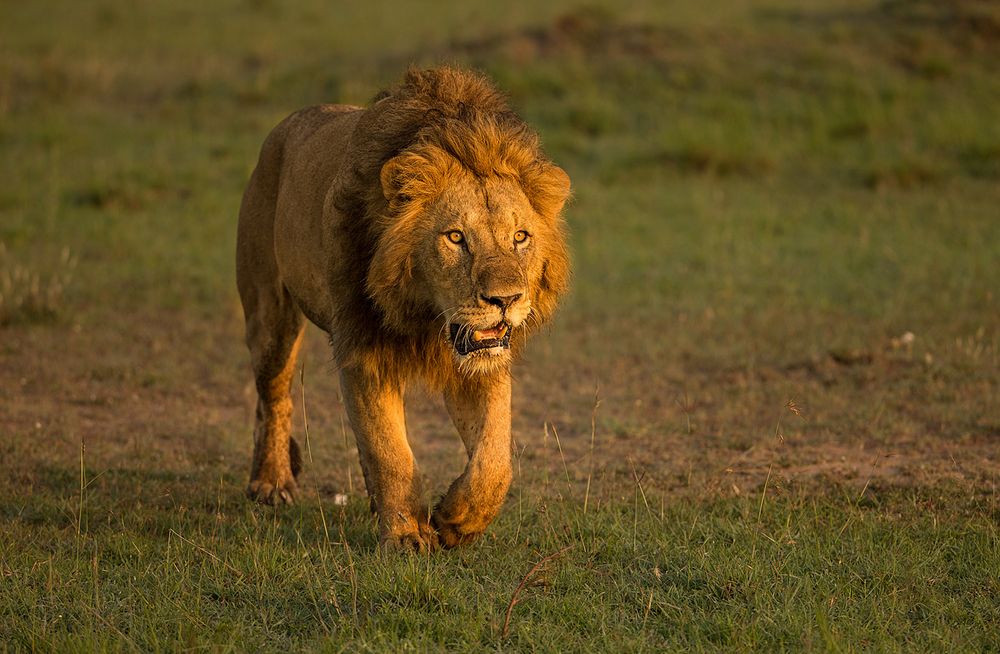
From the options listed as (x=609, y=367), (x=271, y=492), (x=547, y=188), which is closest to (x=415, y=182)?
(x=547, y=188)

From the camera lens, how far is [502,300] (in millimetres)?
3875

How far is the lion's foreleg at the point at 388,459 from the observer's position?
4.28 meters

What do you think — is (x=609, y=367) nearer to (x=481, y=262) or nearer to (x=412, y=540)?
(x=412, y=540)

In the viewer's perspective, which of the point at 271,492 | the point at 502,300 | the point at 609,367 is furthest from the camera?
the point at 609,367

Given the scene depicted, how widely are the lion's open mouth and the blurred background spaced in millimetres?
790

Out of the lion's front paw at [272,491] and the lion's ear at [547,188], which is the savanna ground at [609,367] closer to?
the lion's front paw at [272,491]

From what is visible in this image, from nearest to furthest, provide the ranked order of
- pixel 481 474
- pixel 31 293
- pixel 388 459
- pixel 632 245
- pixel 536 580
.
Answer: pixel 536 580, pixel 481 474, pixel 388 459, pixel 31 293, pixel 632 245

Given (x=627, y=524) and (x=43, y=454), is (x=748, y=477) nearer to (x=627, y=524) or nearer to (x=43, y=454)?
(x=627, y=524)

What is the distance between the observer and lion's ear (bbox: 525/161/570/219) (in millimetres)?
4215

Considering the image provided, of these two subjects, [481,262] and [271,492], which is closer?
[481,262]

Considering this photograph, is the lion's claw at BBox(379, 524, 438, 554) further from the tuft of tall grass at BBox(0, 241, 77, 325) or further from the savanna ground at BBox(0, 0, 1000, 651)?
the tuft of tall grass at BBox(0, 241, 77, 325)

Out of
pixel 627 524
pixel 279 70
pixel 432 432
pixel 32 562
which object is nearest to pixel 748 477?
pixel 627 524

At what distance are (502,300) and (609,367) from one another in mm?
3641

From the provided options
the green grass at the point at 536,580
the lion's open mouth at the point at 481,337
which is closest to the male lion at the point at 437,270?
the lion's open mouth at the point at 481,337
